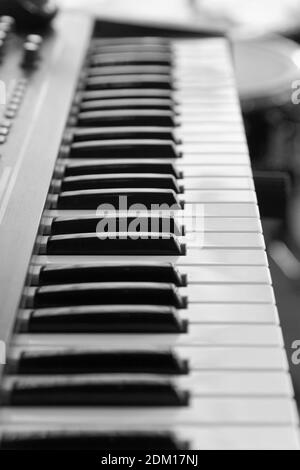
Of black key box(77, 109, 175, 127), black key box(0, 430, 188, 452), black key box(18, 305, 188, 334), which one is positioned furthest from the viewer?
black key box(77, 109, 175, 127)

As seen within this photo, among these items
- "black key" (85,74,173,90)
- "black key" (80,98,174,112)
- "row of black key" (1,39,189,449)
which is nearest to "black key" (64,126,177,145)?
"row of black key" (1,39,189,449)

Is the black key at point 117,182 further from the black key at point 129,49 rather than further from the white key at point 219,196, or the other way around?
the black key at point 129,49

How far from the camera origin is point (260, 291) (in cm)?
93

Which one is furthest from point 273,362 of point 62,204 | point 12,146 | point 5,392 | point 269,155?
point 269,155

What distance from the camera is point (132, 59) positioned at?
5.39ft

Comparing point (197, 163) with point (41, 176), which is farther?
point (197, 163)

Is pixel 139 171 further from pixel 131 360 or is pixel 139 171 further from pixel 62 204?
pixel 131 360

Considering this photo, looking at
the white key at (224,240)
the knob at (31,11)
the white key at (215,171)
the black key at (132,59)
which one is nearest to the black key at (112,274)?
the white key at (224,240)

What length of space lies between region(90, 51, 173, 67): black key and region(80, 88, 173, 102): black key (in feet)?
0.50

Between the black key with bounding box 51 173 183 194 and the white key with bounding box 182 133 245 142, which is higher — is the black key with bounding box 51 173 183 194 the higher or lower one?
the lower one

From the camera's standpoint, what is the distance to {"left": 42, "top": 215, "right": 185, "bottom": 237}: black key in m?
1.07

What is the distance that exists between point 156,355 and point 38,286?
9.1 inches

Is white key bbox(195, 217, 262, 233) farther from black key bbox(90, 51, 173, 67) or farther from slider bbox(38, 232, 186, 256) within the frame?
black key bbox(90, 51, 173, 67)

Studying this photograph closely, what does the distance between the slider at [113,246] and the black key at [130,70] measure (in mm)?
678
